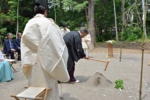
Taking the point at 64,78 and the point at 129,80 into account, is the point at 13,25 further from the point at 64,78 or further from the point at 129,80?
the point at 64,78

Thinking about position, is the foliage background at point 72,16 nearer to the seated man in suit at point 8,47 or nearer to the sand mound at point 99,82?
the seated man in suit at point 8,47

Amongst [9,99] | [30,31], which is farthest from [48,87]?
[9,99]

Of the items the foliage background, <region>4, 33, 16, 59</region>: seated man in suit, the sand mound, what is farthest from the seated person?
the foliage background

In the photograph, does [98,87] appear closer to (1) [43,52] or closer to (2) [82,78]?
(2) [82,78]

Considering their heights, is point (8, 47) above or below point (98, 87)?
above

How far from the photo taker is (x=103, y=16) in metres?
21.1

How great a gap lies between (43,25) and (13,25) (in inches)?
737

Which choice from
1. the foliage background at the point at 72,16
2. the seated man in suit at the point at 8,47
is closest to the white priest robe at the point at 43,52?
the seated man in suit at the point at 8,47

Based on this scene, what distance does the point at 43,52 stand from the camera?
303cm

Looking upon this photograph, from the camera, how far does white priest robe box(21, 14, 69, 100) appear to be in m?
3.02

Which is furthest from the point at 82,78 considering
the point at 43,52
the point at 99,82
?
the point at 43,52

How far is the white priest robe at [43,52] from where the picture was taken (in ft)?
9.92

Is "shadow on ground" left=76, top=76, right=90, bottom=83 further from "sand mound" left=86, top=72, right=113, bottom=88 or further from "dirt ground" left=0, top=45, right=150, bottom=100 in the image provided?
"sand mound" left=86, top=72, right=113, bottom=88

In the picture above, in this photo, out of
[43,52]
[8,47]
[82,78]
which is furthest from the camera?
[8,47]
